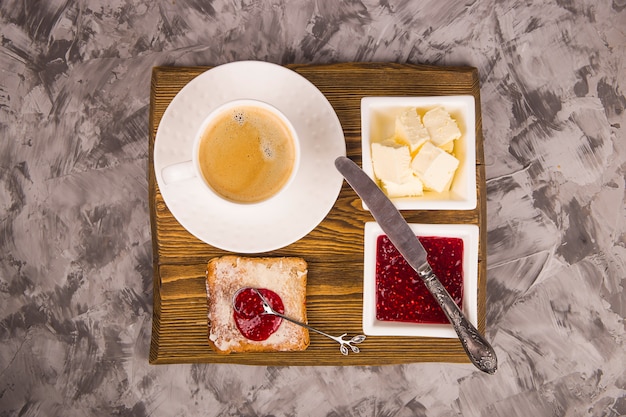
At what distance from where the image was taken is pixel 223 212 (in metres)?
1.38

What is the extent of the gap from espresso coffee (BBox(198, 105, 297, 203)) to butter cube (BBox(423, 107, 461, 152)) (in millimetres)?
356

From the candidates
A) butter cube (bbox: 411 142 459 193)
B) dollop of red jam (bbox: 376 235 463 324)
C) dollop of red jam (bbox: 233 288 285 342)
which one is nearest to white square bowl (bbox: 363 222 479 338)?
dollop of red jam (bbox: 376 235 463 324)

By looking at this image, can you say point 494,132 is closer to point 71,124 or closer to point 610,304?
point 610,304

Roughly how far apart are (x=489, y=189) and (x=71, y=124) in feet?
4.50

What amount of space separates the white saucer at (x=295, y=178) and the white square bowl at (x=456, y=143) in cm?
8

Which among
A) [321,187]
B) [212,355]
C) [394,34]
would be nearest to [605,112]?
[394,34]

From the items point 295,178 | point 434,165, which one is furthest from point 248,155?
point 434,165

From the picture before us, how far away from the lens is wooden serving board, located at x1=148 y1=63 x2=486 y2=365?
4.90 feet

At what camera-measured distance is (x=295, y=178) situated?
4.49ft

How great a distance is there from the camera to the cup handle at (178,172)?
1239 mm

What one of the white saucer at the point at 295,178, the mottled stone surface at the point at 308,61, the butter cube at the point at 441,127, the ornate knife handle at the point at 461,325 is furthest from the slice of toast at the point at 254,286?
the butter cube at the point at 441,127

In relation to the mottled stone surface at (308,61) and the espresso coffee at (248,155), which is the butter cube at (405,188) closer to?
the espresso coffee at (248,155)

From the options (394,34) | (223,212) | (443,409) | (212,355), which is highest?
(394,34)

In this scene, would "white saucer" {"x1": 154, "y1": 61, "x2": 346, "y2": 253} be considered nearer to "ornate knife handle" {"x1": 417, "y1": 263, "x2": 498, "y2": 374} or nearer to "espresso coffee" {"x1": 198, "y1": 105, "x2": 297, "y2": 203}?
"espresso coffee" {"x1": 198, "y1": 105, "x2": 297, "y2": 203}
